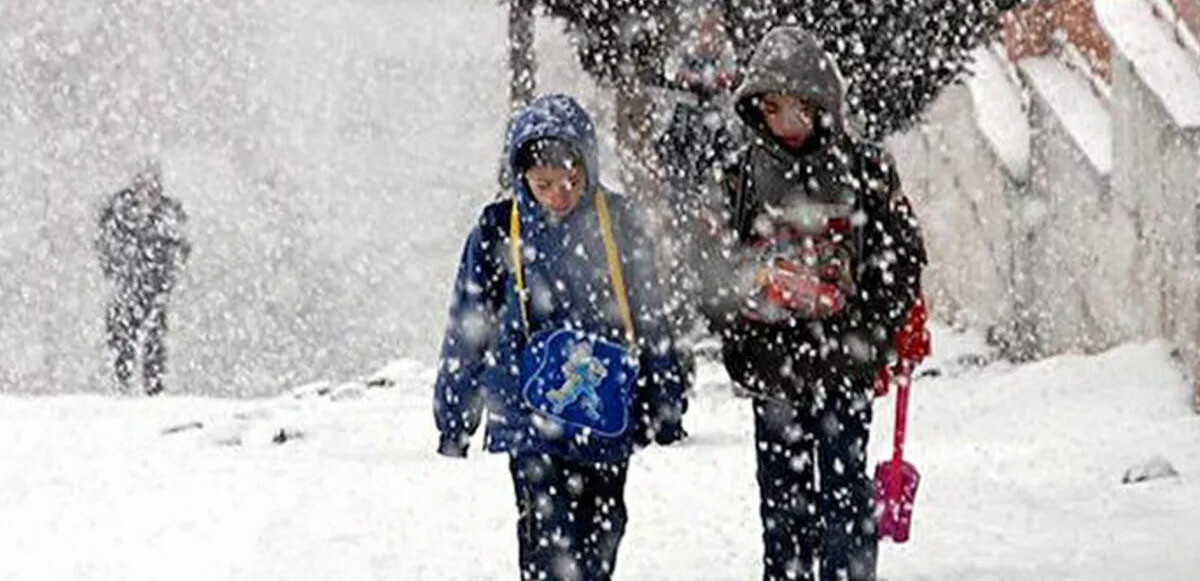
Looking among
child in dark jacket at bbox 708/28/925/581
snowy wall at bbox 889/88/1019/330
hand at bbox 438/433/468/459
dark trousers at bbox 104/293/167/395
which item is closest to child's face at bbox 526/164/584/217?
child in dark jacket at bbox 708/28/925/581

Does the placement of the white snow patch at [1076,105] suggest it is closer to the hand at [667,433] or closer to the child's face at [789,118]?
the child's face at [789,118]

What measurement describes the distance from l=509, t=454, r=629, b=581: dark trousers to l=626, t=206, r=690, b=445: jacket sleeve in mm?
122

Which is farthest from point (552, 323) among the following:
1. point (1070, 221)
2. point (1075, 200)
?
point (1070, 221)

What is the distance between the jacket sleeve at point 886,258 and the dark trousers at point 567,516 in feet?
2.21

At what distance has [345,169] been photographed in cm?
3381

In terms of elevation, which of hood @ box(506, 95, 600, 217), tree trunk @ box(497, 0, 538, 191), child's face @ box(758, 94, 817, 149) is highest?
tree trunk @ box(497, 0, 538, 191)

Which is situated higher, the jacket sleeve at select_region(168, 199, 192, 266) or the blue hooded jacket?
the jacket sleeve at select_region(168, 199, 192, 266)

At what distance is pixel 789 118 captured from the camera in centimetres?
549

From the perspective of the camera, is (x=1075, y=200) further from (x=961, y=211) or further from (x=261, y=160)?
(x=261, y=160)

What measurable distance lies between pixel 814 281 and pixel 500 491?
3.69m

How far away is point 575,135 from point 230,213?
2756 cm

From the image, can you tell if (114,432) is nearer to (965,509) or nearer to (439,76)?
(965,509)

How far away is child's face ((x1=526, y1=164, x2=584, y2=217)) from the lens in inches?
207

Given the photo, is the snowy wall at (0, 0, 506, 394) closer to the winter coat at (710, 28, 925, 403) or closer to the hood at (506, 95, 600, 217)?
the winter coat at (710, 28, 925, 403)
